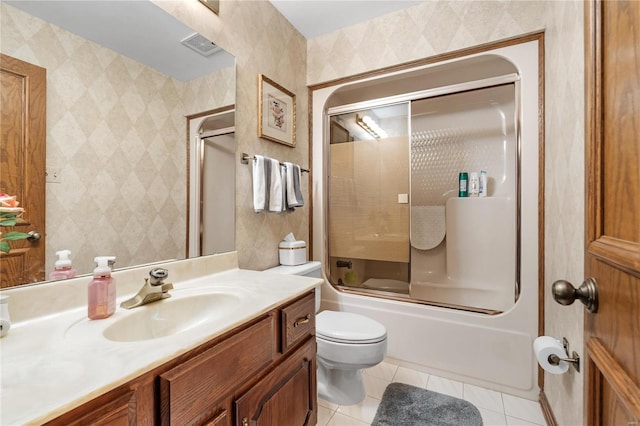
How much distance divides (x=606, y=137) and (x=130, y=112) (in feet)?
4.60

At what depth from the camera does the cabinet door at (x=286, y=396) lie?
845mm

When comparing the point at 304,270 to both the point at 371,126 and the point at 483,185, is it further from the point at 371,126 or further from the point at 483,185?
the point at 483,185

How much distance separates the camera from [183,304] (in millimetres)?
1030

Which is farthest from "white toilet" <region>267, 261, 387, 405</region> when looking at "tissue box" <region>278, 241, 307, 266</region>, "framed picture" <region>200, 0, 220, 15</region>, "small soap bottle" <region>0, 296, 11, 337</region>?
"framed picture" <region>200, 0, 220, 15</region>

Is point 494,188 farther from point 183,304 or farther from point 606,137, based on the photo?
point 183,304

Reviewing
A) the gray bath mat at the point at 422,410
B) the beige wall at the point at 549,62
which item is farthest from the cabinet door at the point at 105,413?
the beige wall at the point at 549,62

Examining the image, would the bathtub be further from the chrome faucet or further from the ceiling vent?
the chrome faucet

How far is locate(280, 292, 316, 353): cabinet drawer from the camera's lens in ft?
3.31

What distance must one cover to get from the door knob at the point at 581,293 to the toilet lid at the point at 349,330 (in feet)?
3.28

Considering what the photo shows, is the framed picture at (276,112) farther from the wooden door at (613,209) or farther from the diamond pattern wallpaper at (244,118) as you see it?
the wooden door at (613,209)

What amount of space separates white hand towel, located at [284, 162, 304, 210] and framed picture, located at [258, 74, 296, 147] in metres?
0.21

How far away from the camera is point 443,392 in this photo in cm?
166

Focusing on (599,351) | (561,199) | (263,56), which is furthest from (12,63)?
(561,199)

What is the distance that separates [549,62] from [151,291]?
211cm
